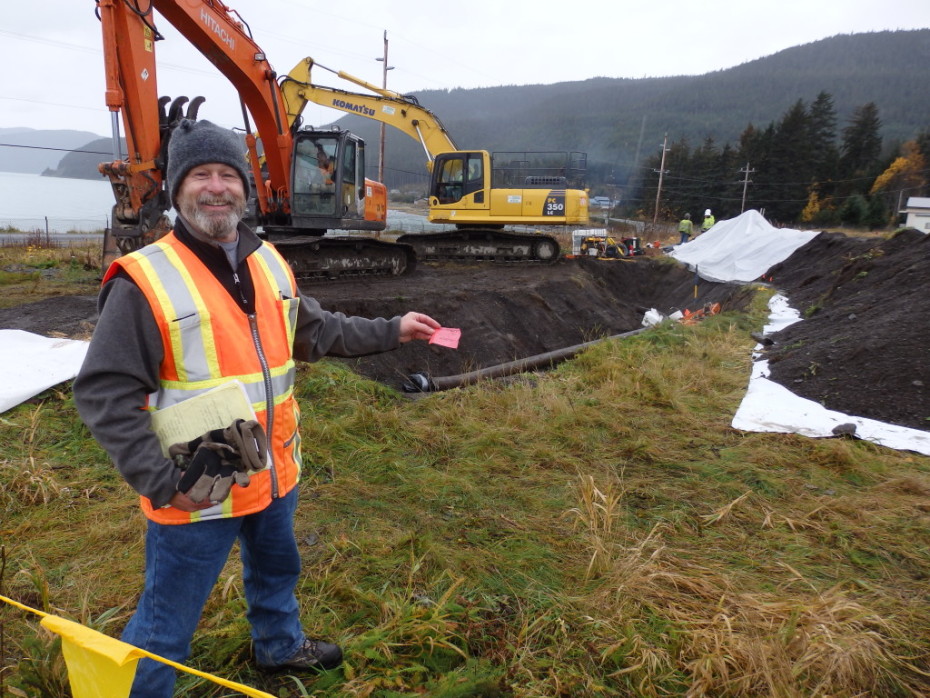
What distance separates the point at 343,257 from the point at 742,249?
13.3 meters

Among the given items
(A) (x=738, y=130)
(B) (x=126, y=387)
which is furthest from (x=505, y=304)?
(A) (x=738, y=130)

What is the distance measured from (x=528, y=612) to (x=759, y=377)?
4.78 meters

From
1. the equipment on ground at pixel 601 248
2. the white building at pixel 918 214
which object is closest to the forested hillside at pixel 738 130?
the white building at pixel 918 214

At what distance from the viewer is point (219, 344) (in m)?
1.79

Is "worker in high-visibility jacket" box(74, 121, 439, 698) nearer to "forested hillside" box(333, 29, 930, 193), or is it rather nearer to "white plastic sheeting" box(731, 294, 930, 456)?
"white plastic sheeting" box(731, 294, 930, 456)

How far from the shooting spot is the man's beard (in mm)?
1841

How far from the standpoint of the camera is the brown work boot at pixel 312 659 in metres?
2.34

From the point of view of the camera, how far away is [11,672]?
234 cm

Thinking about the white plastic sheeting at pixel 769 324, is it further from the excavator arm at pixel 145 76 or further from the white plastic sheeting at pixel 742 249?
the excavator arm at pixel 145 76

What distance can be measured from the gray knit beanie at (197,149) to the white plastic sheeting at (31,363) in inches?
138

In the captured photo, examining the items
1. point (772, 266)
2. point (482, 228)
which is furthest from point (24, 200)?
point (772, 266)

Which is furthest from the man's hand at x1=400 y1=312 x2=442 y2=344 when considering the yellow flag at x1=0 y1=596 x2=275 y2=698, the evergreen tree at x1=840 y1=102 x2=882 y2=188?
the evergreen tree at x1=840 y1=102 x2=882 y2=188

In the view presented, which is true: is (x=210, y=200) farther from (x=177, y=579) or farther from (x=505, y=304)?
(x=505, y=304)

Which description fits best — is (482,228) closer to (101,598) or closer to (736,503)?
(736,503)
